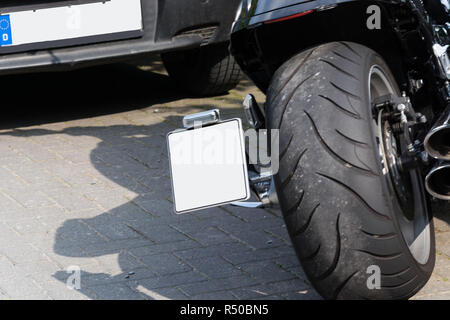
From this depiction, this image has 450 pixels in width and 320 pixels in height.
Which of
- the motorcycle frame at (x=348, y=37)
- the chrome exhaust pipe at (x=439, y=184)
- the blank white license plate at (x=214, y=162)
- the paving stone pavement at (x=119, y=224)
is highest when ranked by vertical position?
the motorcycle frame at (x=348, y=37)

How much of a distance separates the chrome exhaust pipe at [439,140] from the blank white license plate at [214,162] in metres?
0.64

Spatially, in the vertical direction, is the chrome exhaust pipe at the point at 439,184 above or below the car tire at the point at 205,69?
above

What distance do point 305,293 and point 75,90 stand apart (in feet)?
12.3

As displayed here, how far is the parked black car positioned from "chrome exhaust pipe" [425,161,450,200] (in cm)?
284

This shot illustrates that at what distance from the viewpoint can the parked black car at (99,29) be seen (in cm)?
527

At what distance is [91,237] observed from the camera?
13.3 feet

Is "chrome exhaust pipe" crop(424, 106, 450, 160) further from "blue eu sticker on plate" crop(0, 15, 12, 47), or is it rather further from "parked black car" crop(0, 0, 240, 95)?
"blue eu sticker on plate" crop(0, 15, 12, 47)

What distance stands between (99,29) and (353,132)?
2928mm

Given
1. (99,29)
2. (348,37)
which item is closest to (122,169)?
(99,29)

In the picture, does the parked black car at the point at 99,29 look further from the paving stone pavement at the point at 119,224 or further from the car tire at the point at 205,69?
the paving stone pavement at the point at 119,224

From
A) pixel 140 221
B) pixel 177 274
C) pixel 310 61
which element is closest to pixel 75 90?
pixel 140 221

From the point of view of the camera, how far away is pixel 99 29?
539cm

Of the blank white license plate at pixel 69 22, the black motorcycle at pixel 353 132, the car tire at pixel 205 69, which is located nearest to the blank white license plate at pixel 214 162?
the black motorcycle at pixel 353 132
